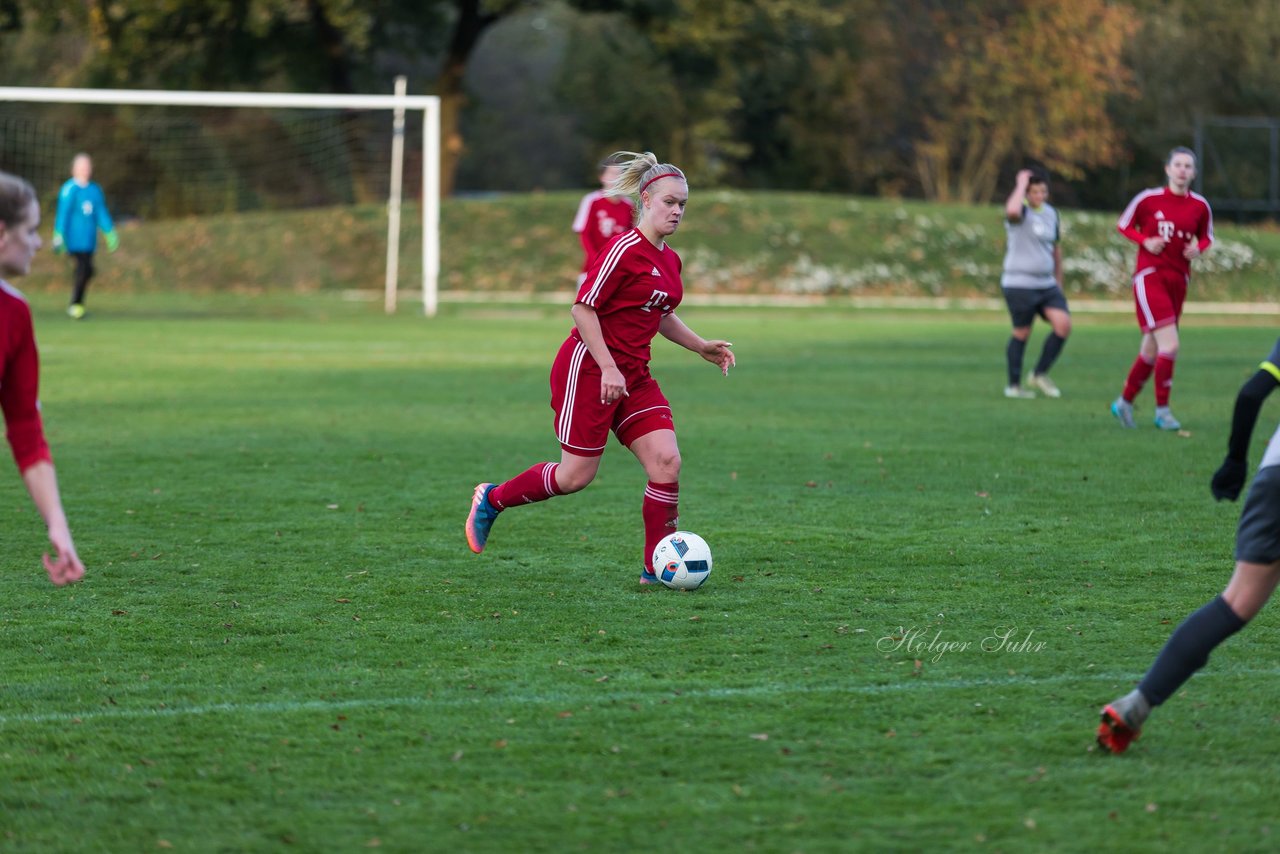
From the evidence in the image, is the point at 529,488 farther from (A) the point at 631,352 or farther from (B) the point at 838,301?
(B) the point at 838,301

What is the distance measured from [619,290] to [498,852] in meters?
3.29

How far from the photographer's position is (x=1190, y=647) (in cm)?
420

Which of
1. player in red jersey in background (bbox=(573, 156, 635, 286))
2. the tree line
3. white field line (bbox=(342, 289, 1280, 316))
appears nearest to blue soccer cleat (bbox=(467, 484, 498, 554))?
player in red jersey in background (bbox=(573, 156, 635, 286))

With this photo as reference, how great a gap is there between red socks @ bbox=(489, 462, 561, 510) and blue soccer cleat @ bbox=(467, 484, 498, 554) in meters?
0.04

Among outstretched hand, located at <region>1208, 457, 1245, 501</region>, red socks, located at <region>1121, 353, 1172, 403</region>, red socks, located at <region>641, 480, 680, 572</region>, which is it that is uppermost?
outstretched hand, located at <region>1208, 457, 1245, 501</region>

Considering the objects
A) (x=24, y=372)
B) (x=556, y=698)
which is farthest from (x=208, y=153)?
(x=24, y=372)

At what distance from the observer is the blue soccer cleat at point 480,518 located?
7262 millimetres

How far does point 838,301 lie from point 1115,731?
3040cm

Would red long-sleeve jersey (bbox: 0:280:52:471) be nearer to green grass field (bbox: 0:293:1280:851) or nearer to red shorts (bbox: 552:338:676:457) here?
green grass field (bbox: 0:293:1280:851)

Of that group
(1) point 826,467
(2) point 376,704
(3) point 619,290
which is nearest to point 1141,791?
(2) point 376,704

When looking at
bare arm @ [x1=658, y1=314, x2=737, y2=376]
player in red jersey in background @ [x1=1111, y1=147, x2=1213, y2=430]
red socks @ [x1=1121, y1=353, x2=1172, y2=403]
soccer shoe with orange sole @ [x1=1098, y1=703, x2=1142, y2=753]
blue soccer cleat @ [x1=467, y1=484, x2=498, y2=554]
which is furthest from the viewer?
red socks @ [x1=1121, y1=353, x2=1172, y2=403]

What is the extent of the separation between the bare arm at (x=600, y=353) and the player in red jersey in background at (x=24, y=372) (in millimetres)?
2665

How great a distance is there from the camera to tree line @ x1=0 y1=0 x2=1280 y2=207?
130 ft

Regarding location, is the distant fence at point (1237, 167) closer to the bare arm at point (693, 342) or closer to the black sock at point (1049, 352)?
the black sock at point (1049, 352)
